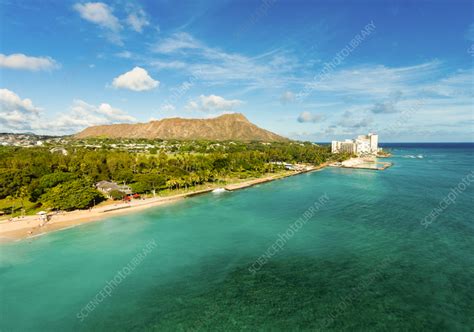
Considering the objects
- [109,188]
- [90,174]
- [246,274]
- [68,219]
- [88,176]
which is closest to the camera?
[246,274]

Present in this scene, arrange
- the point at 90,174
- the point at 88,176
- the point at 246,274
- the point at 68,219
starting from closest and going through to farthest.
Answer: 1. the point at 246,274
2. the point at 68,219
3. the point at 88,176
4. the point at 90,174

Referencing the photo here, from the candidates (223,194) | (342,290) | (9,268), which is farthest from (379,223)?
(9,268)

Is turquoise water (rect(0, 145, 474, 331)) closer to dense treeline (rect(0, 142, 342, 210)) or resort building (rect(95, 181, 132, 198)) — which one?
dense treeline (rect(0, 142, 342, 210))

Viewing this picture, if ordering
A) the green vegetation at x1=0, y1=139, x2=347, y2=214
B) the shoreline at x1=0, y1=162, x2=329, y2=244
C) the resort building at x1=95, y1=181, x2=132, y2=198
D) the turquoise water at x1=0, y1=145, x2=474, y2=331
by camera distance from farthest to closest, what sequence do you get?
the resort building at x1=95, y1=181, x2=132, y2=198 < the green vegetation at x1=0, y1=139, x2=347, y2=214 < the shoreline at x1=0, y1=162, x2=329, y2=244 < the turquoise water at x1=0, y1=145, x2=474, y2=331

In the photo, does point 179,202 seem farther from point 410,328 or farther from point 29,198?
point 410,328

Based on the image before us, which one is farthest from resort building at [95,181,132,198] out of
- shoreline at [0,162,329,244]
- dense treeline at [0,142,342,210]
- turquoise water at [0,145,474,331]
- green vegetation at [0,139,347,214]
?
turquoise water at [0,145,474,331]

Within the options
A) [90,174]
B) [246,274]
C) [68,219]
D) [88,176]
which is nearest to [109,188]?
[88,176]

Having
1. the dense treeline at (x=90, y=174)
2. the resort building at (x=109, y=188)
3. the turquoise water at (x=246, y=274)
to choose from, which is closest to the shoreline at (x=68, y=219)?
the turquoise water at (x=246, y=274)

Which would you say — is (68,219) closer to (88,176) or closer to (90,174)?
(88,176)
